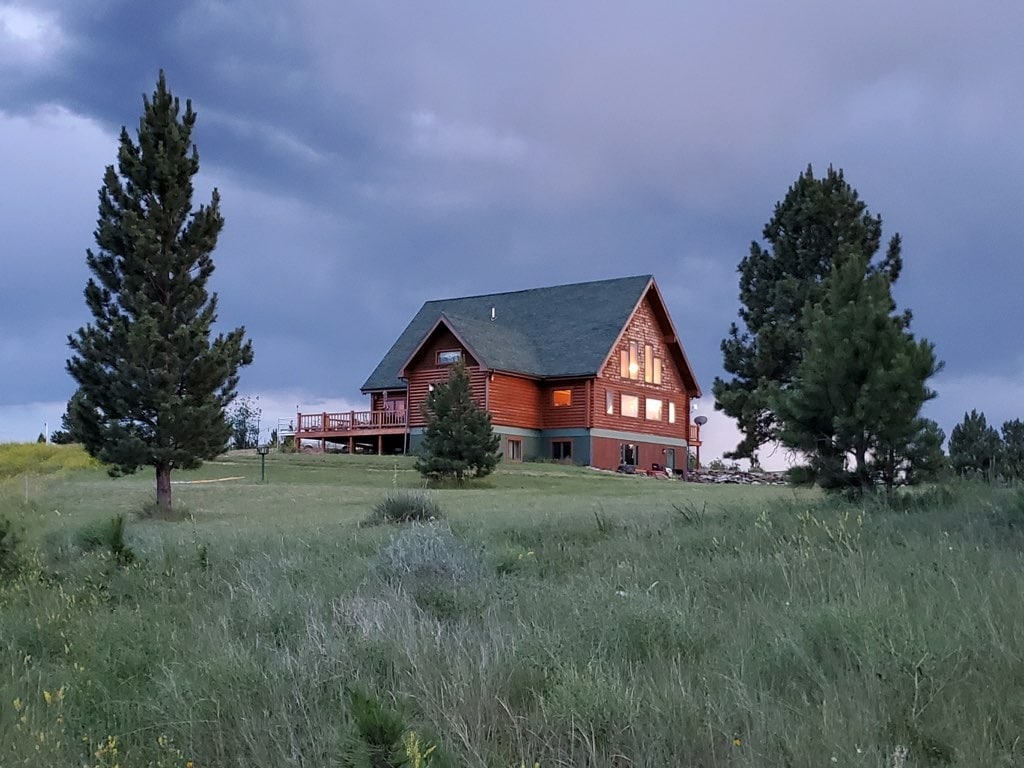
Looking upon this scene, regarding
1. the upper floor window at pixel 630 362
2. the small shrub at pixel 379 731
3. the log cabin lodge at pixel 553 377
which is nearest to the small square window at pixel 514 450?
the log cabin lodge at pixel 553 377

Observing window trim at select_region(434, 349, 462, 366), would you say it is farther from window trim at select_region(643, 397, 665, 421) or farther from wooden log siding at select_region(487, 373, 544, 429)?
window trim at select_region(643, 397, 665, 421)

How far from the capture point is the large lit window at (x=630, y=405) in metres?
42.8

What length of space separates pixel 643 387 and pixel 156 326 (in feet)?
90.5

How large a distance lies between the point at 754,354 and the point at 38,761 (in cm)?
3194

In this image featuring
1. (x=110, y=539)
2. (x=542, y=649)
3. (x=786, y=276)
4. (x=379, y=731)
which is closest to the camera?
(x=379, y=731)

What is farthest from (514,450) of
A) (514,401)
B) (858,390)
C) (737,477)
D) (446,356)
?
(858,390)

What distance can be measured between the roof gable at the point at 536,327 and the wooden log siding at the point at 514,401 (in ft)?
2.14

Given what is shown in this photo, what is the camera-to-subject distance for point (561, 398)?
41781 millimetres

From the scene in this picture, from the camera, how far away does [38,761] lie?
4770 mm

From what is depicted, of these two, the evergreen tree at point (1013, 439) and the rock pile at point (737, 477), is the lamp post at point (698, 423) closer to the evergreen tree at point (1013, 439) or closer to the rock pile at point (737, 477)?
the rock pile at point (737, 477)

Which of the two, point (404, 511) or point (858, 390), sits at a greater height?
point (858, 390)

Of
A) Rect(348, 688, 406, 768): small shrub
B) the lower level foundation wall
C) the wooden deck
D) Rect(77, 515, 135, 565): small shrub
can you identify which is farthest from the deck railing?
Rect(348, 688, 406, 768): small shrub

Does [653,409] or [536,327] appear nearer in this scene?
[536,327]

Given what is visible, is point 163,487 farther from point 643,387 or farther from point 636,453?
point 643,387
